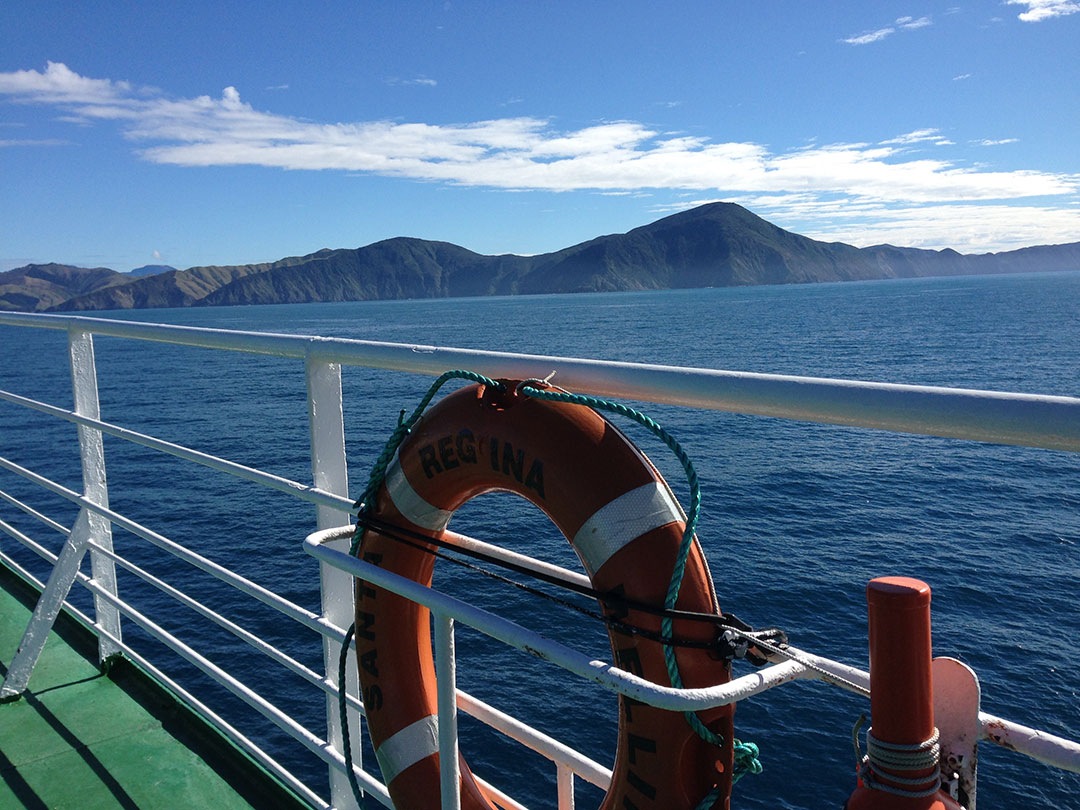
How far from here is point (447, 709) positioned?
1.16 m

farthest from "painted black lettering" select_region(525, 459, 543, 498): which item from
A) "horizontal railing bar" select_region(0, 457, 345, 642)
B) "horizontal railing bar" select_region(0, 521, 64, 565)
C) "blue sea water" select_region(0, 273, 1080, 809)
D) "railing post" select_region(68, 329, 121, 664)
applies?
"blue sea water" select_region(0, 273, 1080, 809)

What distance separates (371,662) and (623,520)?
2.01 feet

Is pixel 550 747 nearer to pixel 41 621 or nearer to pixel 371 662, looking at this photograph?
pixel 371 662

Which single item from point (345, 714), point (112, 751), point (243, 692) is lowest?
point (112, 751)

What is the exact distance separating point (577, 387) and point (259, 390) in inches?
1448

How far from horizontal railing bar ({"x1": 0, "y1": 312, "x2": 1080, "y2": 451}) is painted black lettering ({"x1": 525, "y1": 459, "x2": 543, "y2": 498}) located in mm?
132

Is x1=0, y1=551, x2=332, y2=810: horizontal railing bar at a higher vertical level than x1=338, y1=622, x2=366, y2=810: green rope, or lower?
lower

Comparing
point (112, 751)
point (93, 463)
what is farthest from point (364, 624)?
point (93, 463)

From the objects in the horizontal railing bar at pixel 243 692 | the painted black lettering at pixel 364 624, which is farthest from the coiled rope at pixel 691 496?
the horizontal railing bar at pixel 243 692

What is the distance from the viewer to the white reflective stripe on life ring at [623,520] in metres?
1.04

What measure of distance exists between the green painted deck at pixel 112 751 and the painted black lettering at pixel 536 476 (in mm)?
1386

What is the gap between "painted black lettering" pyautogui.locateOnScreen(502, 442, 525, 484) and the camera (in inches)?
45.0

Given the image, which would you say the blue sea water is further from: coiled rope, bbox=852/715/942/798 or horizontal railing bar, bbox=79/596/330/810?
coiled rope, bbox=852/715/942/798

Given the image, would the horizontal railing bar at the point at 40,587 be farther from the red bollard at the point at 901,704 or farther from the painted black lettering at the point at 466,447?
the red bollard at the point at 901,704
